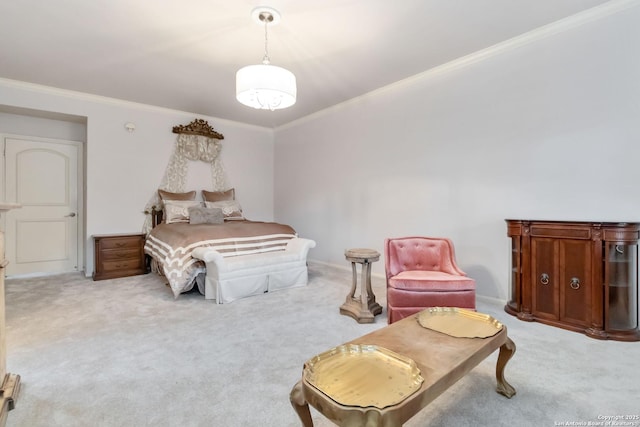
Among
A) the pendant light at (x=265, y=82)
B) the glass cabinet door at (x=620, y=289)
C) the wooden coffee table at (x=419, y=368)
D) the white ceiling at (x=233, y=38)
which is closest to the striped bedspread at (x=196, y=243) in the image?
the pendant light at (x=265, y=82)

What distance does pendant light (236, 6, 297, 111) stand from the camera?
2.36m

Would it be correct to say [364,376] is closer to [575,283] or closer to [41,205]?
[575,283]

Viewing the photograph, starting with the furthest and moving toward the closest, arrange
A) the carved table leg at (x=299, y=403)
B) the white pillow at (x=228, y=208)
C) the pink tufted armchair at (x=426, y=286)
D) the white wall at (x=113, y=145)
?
the white pillow at (x=228, y=208) < the white wall at (x=113, y=145) < the pink tufted armchair at (x=426, y=286) < the carved table leg at (x=299, y=403)

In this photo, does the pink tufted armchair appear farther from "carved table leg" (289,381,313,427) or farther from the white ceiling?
the white ceiling

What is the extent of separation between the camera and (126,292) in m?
3.71

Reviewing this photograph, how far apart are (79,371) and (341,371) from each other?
1.79 m

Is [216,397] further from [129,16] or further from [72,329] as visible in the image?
[129,16]

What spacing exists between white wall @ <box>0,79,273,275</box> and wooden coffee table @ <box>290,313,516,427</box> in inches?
187

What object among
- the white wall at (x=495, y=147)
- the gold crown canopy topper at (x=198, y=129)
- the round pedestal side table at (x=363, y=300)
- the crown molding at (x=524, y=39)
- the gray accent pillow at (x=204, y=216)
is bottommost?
the round pedestal side table at (x=363, y=300)

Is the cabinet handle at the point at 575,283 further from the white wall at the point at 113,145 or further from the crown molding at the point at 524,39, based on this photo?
the white wall at the point at 113,145

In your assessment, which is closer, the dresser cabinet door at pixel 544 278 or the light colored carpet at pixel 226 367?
the light colored carpet at pixel 226 367

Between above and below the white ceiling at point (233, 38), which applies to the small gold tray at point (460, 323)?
below

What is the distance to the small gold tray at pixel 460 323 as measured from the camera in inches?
60.8

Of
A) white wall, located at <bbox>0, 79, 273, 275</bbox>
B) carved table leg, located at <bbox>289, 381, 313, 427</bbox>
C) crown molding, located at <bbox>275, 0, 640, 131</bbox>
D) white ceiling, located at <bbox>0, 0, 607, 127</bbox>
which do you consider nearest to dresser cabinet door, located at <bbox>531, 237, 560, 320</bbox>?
crown molding, located at <bbox>275, 0, 640, 131</bbox>
